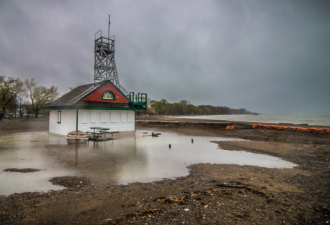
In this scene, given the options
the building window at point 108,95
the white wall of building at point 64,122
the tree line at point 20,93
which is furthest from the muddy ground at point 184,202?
the tree line at point 20,93

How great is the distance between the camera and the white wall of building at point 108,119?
719 inches

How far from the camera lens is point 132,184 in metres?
6.02

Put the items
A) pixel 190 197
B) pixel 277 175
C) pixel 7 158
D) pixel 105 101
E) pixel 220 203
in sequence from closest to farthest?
1. pixel 220 203
2. pixel 190 197
3. pixel 277 175
4. pixel 7 158
5. pixel 105 101

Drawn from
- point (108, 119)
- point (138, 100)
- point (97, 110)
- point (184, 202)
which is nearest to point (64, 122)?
point (97, 110)

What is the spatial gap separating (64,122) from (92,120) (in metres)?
2.71

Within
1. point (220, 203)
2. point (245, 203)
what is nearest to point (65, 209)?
point (220, 203)

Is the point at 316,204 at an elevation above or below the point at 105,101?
below

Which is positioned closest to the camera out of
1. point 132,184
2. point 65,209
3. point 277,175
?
point 65,209

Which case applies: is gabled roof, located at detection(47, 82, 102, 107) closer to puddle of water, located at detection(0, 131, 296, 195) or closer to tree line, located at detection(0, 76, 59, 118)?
puddle of water, located at detection(0, 131, 296, 195)

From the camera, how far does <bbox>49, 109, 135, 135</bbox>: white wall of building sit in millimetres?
18178

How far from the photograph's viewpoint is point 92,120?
1883cm

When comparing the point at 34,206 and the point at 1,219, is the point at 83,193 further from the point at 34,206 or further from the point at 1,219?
the point at 1,219

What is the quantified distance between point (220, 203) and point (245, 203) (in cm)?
63

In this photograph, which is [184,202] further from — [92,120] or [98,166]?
[92,120]
